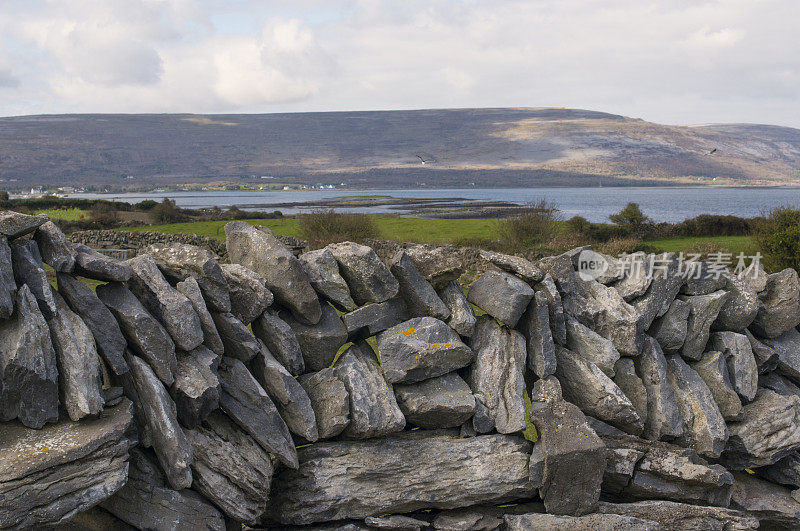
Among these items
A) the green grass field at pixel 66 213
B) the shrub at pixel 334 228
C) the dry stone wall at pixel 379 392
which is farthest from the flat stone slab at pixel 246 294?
the green grass field at pixel 66 213

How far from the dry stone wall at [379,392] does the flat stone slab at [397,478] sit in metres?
0.02

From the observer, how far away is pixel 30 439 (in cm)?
390

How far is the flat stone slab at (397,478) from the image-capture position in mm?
5199

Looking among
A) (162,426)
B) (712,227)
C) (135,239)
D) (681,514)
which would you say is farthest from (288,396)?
(712,227)

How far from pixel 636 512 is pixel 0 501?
17.4 ft

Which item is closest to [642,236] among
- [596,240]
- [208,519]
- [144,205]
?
[596,240]

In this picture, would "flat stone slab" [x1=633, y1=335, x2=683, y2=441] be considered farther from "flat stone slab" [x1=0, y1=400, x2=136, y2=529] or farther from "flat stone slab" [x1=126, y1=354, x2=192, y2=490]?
"flat stone slab" [x1=0, y1=400, x2=136, y2=529]

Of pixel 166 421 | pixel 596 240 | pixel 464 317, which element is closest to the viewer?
pixel 166 421

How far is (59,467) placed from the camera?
12.5ft

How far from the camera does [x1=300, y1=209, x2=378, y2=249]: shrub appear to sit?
26922 mm

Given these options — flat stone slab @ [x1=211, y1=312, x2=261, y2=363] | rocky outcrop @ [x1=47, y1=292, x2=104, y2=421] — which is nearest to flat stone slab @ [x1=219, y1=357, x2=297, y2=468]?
flat stone slab @ [x1=211, y1=312, x2=261, y2=363]

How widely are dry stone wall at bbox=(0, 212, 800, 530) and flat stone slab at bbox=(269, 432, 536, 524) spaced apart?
2 centimetres

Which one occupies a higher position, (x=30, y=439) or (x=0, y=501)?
(x=30, y=439)

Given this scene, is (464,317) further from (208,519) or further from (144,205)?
(144,205)
